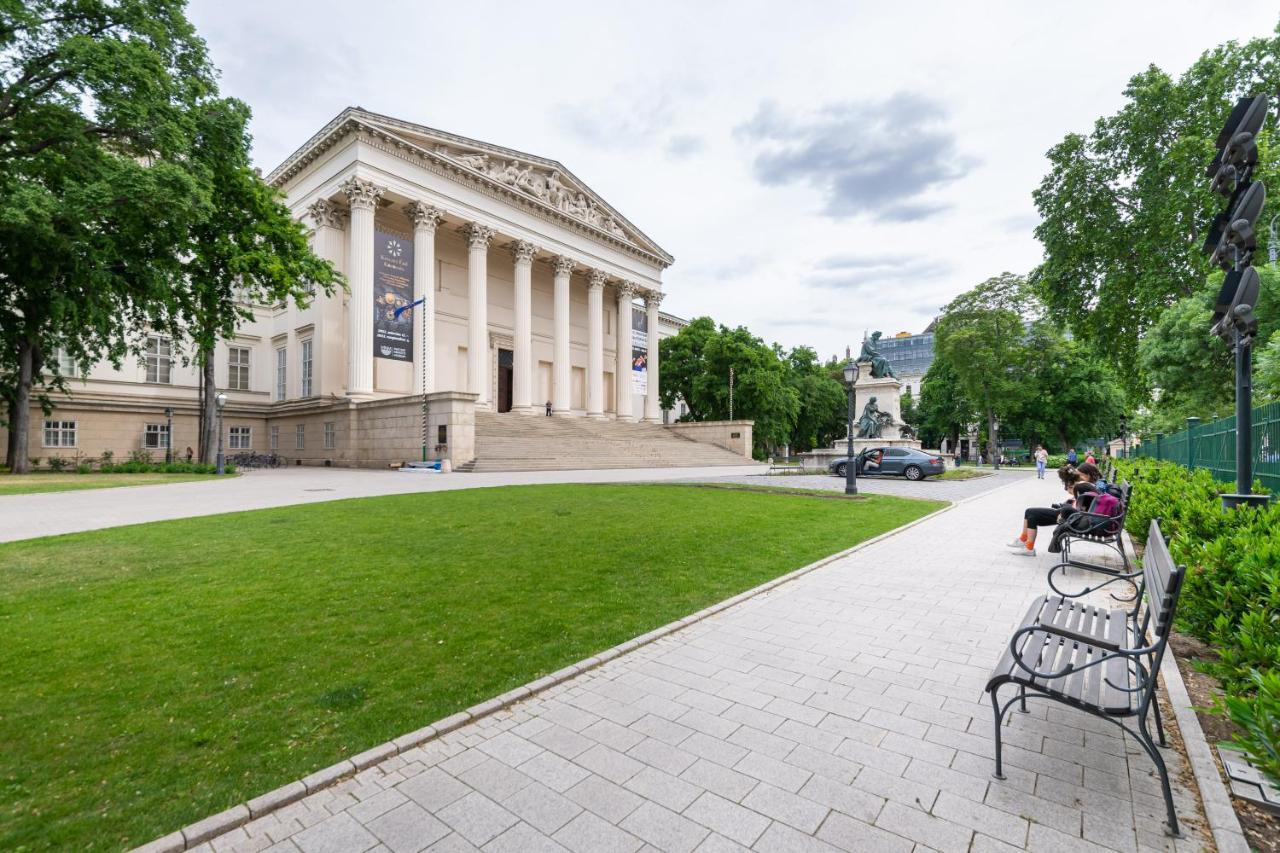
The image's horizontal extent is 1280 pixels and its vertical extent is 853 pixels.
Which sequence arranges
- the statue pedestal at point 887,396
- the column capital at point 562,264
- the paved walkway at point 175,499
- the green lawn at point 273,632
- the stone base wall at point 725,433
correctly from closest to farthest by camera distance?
the green lawn at point 273,632, the paved walkway at point 175,499, the statue pedestal at point 887,396, the column capital at point 562,264, the stone base wall at point 725,433

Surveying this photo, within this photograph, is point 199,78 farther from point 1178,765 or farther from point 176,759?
point 1178,765

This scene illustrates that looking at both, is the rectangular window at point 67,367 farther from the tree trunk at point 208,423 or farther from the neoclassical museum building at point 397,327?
the tree trunk at point 208,423

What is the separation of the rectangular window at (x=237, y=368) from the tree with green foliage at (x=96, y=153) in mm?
17590

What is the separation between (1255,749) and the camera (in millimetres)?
2197

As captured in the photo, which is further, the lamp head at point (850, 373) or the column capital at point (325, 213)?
the column capital at point (325, 213)

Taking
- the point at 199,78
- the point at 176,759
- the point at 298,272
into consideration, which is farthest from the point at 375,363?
the point at 176,759

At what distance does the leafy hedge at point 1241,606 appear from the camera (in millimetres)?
2264

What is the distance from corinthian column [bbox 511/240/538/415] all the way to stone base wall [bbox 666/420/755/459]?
12.0 meters

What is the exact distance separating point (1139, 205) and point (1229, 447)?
17.4m

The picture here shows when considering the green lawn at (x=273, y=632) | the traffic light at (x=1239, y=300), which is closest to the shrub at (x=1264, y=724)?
the green lawn at (x=273, y=632)

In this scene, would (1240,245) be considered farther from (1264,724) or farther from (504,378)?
(504,378)

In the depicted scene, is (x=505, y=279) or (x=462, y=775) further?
(x=505, y=279)

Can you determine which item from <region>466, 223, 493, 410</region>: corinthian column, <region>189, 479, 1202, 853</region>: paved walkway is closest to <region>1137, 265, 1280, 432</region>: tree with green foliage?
<region>189, 479, 1202, 853</region>: paved walkway

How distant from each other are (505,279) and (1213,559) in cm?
4186
